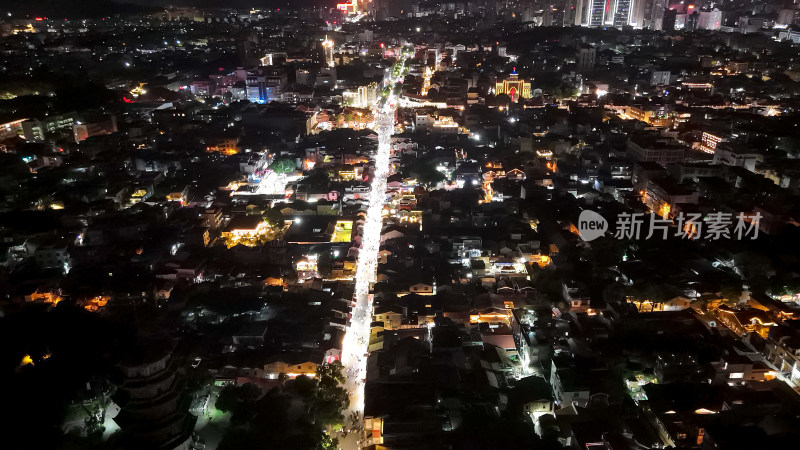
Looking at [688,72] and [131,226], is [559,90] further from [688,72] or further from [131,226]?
[131,226]

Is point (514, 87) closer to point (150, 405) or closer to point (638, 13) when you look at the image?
point (150, 405)

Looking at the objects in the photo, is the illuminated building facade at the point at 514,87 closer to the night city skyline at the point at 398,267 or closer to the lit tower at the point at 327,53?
the night city skyline at the point at 398,267

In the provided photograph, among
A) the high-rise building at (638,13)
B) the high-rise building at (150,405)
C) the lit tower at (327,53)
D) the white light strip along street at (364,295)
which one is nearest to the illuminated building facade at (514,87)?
the white light strip along street at (364,295)

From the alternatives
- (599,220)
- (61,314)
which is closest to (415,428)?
(61,314)

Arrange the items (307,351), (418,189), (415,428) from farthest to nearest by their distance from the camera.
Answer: (418,189) < (307,351) < (415,428)

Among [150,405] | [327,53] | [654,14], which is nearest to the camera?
[150,405]

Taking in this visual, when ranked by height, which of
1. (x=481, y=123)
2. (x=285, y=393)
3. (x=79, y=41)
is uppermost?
(x=79, y=41)

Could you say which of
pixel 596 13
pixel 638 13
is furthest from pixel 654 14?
pixel 596 13
